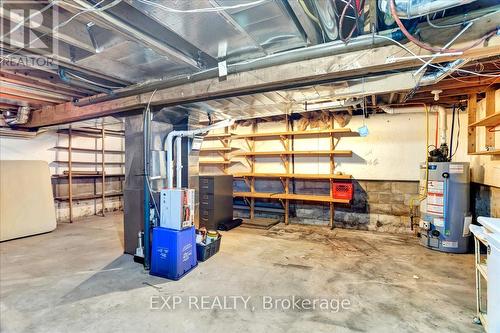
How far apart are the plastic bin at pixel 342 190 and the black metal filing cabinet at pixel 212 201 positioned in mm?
2201

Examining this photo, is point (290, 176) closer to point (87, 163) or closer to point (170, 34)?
point (170, 34)

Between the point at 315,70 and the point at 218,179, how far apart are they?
327 centimetres

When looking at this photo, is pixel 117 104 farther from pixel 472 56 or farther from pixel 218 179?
pixel 472 56

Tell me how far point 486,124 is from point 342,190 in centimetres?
227

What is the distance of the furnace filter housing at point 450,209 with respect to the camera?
3.68 metres

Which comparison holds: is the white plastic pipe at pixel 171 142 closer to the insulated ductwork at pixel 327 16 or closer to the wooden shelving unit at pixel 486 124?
the insulated ductwork at pixel 327 16

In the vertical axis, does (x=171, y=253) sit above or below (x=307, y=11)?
below

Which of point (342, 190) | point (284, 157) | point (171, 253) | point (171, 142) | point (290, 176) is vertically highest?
point (171, 142)

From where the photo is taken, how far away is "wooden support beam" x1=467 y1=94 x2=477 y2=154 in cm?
388

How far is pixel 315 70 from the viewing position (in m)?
2.11

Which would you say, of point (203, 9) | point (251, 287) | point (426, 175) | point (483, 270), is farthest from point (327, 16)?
point (426, 175)

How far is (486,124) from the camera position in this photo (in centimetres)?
339

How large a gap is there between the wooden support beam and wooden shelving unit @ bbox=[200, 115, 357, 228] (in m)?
1.75

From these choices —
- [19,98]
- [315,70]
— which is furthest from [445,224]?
[19,98]
